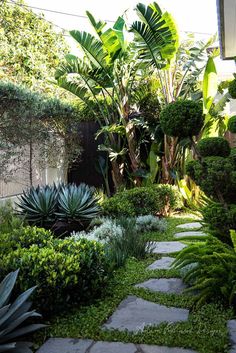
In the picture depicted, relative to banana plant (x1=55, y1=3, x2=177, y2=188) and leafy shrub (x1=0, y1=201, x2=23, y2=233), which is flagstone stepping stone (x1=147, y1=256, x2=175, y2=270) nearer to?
leafy shrub (x1=0, y1=201, x2=23, y2=233)

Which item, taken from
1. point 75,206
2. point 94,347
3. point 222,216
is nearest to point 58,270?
point 94,347

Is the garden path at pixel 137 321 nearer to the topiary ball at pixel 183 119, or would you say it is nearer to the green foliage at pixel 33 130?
the topiary ball at pixel 183 119

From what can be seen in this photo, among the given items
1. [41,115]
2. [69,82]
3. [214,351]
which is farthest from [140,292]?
[69,82]

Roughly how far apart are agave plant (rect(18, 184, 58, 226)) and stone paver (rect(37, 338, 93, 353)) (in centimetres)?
349

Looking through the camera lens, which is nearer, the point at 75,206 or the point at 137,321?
the point at 137,321

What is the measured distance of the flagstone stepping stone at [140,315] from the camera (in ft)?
9.26

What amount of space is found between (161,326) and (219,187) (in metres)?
1.47

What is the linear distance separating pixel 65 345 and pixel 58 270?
62 centimetres

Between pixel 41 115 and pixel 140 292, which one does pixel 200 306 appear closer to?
pixel 140 292

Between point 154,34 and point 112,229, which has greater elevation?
point 154,34

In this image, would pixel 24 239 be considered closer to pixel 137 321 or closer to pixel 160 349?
pixel 137 321

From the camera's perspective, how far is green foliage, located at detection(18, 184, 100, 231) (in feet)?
19.6

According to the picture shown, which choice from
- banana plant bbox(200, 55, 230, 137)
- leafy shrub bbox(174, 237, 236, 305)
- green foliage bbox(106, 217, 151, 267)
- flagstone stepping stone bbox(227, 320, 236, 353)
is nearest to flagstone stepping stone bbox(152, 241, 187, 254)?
green foliage bbox(106, 217, 151, 267)

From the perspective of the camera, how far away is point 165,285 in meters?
3.71
